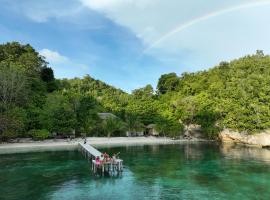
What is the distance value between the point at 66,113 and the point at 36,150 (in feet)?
32.2

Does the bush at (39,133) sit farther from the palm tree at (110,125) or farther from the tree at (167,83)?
the tree at (167,83)

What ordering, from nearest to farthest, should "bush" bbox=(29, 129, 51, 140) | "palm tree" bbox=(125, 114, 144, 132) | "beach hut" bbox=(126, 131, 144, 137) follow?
"bush" bbox=(29, 129, 51, 140) < "palm tree" bbox=(125, 114, 144, 132) < "beach hut" bbox=(126, 131, 144, 137)

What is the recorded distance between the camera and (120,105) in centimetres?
7056

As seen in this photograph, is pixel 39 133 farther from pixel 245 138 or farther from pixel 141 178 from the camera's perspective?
pixel 245 138

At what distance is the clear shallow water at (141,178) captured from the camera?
19.9 metres

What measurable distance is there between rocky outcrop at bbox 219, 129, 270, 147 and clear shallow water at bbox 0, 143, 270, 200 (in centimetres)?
1560

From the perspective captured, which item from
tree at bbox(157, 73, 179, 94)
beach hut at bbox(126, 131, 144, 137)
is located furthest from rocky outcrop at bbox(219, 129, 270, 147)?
tree at bbox(157, 73, 179, 94)

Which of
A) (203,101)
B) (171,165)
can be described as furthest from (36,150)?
(203,101)

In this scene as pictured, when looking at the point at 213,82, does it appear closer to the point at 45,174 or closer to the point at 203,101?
the point at 203,101

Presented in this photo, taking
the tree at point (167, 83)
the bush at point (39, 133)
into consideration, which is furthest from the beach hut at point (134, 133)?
the tree at point (167, 83)

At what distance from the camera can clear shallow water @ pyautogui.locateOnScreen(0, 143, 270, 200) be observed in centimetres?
1989

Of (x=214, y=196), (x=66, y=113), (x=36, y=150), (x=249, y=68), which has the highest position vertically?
(x=249, y=68)

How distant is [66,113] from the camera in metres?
49.0

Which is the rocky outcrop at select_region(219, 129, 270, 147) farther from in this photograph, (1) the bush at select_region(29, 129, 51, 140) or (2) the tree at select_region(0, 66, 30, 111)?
(2) the tree at select_region(0, 66, 30, 111)
